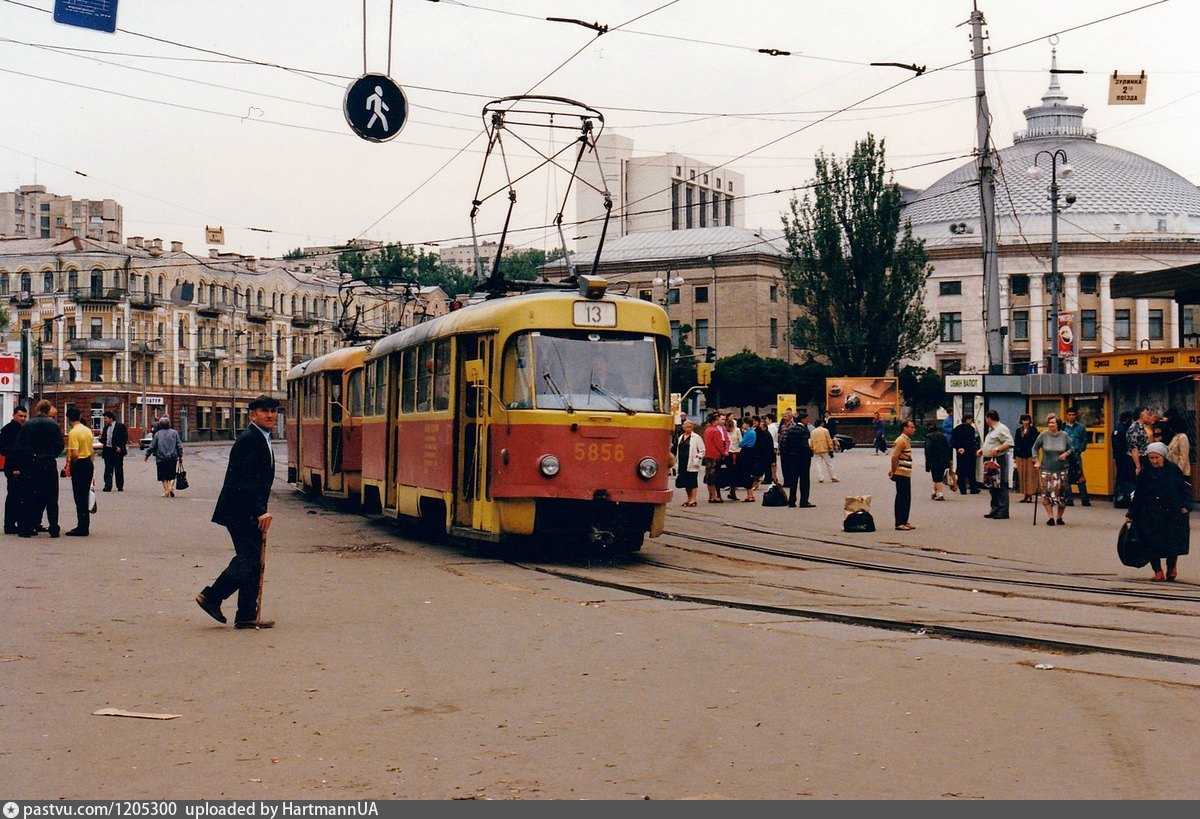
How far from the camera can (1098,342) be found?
9794 cm

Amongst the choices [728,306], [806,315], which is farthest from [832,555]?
[728,306]

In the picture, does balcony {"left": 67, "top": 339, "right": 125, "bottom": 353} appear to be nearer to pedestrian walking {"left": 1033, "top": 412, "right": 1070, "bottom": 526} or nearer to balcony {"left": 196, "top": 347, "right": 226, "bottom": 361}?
balcony {"left": 196, "top": 347, "right": 226, "bottom": 361}

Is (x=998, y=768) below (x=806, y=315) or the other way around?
below

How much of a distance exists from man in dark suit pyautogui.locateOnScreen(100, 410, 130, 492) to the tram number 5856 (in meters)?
18.2

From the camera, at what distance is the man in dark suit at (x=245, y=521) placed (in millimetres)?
10969

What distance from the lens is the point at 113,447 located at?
3194cm

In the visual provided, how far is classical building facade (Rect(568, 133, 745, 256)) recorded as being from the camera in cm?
11431

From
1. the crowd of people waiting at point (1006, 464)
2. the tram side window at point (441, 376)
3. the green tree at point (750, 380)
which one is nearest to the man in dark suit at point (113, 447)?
the crowd of people waiting at point (1006, 464)

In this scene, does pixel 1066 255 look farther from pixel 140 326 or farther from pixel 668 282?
pixel 140 326

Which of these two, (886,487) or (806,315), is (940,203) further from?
(886,487)

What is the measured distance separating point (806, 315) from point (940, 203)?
3054cm

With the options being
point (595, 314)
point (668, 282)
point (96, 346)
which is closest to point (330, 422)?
point (595, 314)

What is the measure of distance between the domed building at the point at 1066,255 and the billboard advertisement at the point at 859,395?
23.3m

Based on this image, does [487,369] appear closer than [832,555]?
Yes
